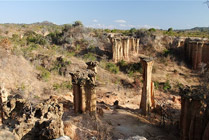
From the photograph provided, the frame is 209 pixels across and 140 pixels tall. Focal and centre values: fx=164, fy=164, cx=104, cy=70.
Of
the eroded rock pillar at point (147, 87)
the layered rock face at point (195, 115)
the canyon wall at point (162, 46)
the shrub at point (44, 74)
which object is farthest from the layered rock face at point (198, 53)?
the shrub at point (44, 74)

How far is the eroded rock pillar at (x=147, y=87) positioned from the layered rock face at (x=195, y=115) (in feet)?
8.07

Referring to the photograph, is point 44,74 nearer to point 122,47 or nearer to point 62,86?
point 62,86

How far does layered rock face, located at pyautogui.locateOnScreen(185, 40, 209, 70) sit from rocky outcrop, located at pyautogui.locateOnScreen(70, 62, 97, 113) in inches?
636

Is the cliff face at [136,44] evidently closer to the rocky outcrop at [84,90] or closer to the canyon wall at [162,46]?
the canyon wall at [162,46]

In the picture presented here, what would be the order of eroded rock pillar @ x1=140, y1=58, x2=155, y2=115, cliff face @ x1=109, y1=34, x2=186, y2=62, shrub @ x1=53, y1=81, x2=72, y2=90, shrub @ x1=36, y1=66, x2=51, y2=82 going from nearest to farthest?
eroded rock pillar @ x1=140, y1=58, x2=155, y2=115, shrub @ x1=53, y1=81, x2=72, y2=90, shrub @ x1=36, y1=66, x2=51, y2=82, cliff face @ x1=109, y1=34, x2=186, y2=62

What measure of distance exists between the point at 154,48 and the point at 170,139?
18596 millimetres

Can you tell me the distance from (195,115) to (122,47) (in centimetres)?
1555

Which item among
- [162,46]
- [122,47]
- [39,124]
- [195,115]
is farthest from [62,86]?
[162,46]

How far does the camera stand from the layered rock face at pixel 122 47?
19.8m

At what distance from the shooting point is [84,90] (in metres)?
7.42

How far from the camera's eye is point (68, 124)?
20.5 ft

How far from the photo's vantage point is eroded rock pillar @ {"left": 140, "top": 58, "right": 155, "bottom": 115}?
822 cm

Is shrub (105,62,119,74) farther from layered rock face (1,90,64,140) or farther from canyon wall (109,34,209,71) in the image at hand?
layered rock face (1,90,64,140)

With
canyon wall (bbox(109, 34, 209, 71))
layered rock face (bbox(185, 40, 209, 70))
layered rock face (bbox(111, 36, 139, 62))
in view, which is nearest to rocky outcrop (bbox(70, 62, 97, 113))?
layered rock face (bbox(111, 36, 139, 62))
